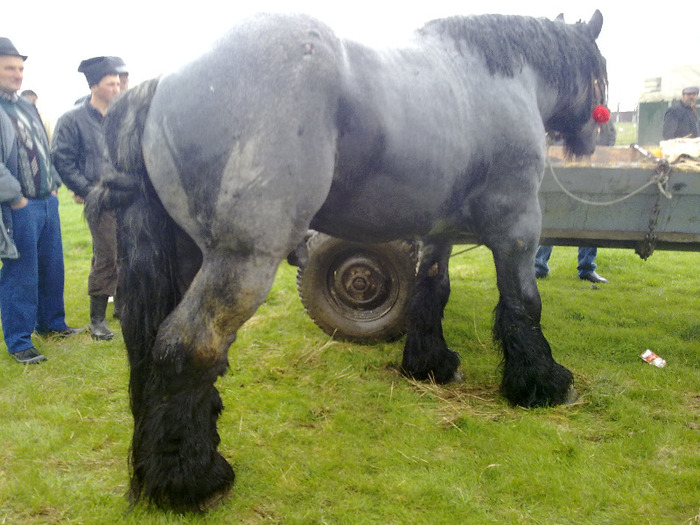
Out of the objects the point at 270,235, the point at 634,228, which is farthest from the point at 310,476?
the point at 634,228

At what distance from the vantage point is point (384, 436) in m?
2.96

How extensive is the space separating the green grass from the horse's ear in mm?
2329

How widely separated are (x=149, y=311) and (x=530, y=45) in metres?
2.61

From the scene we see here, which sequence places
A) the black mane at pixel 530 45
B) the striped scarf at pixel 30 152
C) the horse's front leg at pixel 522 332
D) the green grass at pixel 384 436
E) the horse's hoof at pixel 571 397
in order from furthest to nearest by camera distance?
the striped scarf at pixel 30 152 < the horse's hoof at pixel 571 397 < the horse's front leg at pixel 522 332 < the black mane at pixel 530 45 < the green grass at pixel 384 436

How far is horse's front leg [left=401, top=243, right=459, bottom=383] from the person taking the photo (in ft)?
11.9

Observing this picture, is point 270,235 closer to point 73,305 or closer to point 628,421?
point 628,421

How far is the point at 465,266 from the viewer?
23.9 feet

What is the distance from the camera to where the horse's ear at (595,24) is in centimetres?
339

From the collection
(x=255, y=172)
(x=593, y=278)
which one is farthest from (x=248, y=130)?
(x=593, y=278)

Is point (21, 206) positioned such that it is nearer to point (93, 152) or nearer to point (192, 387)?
point (93, 152)

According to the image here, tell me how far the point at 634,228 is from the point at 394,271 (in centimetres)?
179

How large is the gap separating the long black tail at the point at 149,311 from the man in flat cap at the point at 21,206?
209 centimetres

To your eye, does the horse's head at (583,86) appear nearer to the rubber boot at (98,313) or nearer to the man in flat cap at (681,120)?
the rubber boot at (98,313)

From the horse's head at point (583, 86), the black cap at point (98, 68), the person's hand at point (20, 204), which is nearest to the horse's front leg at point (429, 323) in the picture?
the horse's head at point (583, 86)
